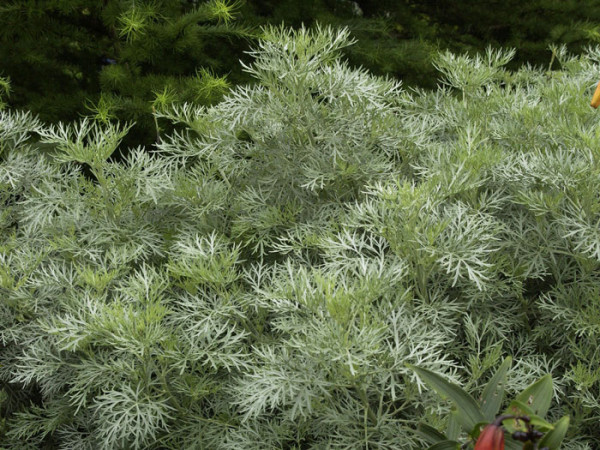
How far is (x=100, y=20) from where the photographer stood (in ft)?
10.4

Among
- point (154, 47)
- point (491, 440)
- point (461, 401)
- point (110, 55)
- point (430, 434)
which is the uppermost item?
point (491, 440)

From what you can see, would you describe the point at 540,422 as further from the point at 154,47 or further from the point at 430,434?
the point at 154,47

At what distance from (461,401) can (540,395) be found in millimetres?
115

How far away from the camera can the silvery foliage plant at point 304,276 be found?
46.4 inches

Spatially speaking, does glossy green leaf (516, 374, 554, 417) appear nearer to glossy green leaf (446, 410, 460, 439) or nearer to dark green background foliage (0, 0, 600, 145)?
glossy green leaf (446, 410, 460, 439)

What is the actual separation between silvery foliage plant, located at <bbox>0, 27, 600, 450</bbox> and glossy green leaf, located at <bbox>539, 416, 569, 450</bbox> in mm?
245

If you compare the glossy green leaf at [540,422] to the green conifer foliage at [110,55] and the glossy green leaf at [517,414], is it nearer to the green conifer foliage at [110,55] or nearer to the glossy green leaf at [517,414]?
the glossy green leaf at [517,414]

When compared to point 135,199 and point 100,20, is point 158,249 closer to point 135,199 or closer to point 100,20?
point 135,199

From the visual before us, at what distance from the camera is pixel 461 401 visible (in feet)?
3.27

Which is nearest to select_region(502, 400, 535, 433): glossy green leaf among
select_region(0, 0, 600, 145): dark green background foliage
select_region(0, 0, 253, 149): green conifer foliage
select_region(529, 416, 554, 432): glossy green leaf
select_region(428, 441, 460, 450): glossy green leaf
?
select_region(529, 416, 554, 432): glossy green leaf

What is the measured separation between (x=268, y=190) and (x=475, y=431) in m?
0.80

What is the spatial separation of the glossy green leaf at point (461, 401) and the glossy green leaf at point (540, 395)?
0.07m

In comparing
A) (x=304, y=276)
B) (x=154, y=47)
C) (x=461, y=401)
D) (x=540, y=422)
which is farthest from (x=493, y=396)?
(x=154, y=47)

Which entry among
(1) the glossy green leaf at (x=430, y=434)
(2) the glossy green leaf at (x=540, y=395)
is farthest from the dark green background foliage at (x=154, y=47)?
(2) the glossy green leaf at (x=540, y=395)
